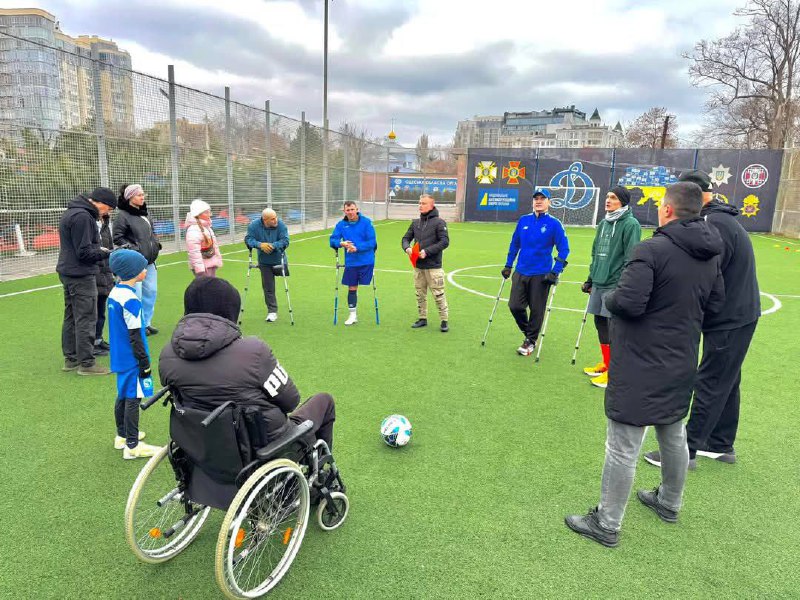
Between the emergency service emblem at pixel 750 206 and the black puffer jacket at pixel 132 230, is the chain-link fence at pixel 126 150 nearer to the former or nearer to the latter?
the black puffer jacket at pixel 132 230

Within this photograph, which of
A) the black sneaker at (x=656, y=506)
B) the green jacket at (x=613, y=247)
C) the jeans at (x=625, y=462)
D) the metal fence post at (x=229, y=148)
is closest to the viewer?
the jeans at (x=625, y=462)

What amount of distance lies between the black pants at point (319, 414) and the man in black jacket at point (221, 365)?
0.35 metres

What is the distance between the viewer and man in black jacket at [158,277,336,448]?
2.34m

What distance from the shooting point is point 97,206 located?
548 centimetres

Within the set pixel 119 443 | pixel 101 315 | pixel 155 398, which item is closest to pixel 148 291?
pixel 101 315

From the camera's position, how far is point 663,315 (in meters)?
2.76

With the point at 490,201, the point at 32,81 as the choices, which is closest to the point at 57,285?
the point at 32,81

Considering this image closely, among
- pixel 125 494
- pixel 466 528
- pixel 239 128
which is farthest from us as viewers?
pixel 239 128

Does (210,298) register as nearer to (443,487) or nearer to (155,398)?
(155,398)

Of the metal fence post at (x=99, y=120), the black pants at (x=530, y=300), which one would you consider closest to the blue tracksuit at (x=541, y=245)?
the black pants at (x=530, y=300)

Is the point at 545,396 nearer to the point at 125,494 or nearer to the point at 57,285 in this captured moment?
the point at 125,494

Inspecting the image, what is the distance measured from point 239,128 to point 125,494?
46.9 ft

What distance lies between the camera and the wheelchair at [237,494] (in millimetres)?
2328

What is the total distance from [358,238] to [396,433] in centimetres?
414
